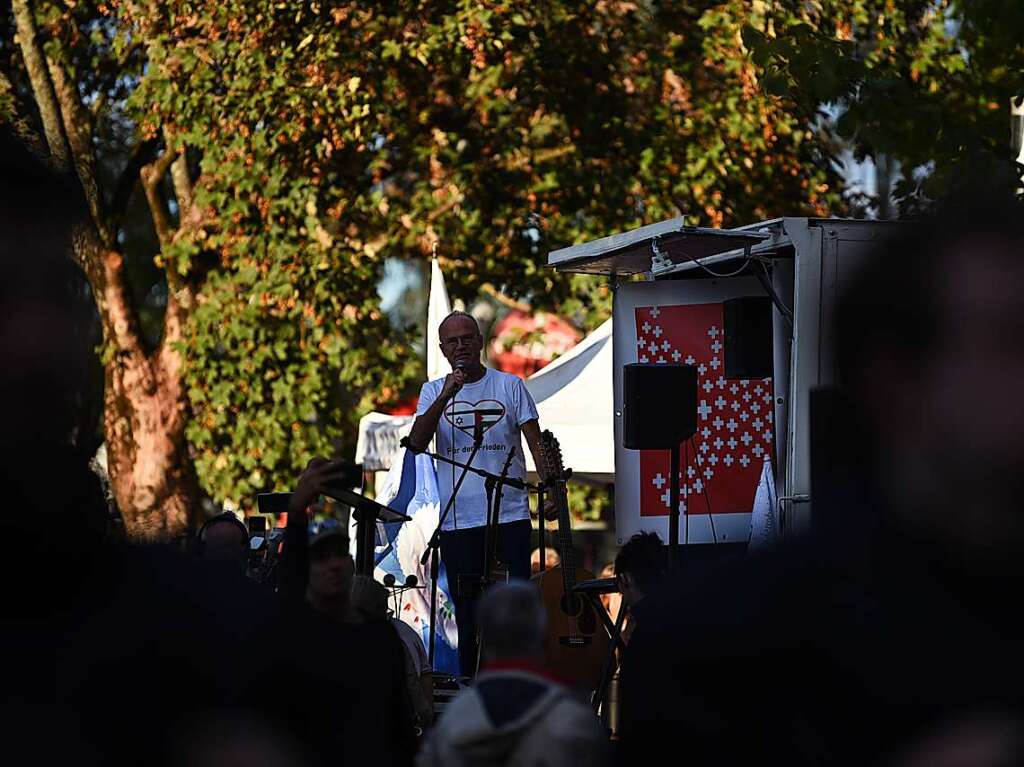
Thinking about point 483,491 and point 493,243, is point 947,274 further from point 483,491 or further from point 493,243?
point 493,243

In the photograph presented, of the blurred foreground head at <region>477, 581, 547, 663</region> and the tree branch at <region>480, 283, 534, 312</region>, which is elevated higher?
the tree branch at <region>480, 283, 534, 312</region>

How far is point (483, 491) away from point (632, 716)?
268 inches

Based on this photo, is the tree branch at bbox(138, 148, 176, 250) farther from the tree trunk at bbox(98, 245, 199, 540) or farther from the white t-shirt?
the white t-shirt

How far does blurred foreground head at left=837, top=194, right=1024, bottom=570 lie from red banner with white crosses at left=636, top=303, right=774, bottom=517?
25.9ft

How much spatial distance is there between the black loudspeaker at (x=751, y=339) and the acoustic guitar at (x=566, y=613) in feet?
3.39

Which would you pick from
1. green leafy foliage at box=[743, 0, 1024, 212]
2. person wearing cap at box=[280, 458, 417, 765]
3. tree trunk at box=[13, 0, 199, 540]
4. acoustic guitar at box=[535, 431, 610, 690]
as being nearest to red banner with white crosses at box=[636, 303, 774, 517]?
acoustic guitar at box=[535, 431, 610, 690]

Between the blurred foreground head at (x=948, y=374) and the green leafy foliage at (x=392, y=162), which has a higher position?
the green leafy foliage at (x=392, y=162)

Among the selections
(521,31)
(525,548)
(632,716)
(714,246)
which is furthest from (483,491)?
(521,31)

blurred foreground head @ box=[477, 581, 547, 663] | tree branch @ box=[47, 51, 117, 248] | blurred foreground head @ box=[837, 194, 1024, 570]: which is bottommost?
blurred foreground head @ box=[477, 581, 547, 663]

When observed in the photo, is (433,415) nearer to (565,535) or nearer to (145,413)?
(565,535)

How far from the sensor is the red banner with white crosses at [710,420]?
9266 mm

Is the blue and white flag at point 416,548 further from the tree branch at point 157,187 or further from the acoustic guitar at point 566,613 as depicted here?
the tree branch at point 157,187

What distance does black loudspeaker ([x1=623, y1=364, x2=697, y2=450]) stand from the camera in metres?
7.93

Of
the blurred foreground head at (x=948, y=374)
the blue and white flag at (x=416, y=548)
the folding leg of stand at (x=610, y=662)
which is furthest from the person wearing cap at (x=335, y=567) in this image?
the blue and white flag at (x=416, y=548)
